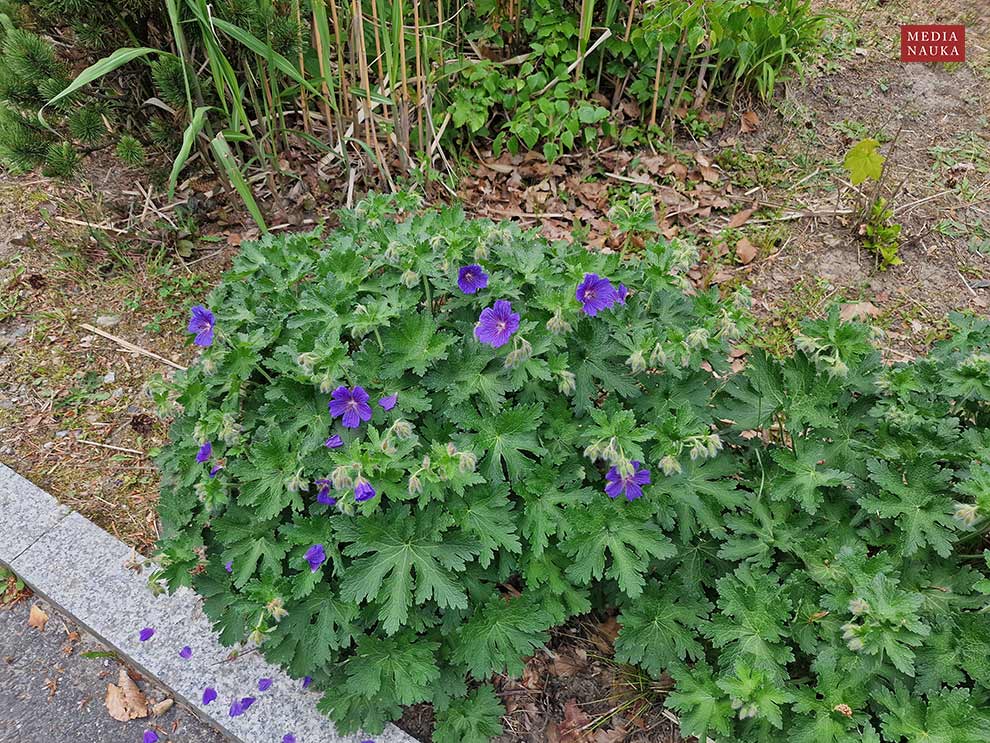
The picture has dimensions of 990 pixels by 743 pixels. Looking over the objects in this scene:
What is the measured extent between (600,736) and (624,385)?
96cm

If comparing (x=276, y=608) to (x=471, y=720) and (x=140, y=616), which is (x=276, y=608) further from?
(x=140, y=616)

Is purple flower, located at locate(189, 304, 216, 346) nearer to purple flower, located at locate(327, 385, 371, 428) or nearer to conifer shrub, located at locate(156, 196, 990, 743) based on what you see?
conifer shrub, located at locate(156, 196, 990, 743)

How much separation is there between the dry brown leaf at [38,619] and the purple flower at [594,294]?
Result: 196 cm

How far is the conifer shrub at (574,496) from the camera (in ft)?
5.32

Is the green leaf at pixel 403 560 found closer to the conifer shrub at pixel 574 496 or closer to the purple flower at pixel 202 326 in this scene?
the conifer shrub at pixel 574 496

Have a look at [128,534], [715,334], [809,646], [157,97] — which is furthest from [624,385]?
[157,97]

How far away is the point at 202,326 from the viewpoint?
189cm

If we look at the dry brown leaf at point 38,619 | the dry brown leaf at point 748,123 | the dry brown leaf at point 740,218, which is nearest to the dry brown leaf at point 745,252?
the dry brown leaf at point 740,218

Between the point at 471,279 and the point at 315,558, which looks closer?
Result: the point at 315,558

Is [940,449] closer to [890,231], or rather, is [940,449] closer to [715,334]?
[715,334]

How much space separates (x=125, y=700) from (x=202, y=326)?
44.4 inches

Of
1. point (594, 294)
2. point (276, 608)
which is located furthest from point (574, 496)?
point (276, 608)

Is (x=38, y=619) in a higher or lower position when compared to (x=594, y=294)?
lower

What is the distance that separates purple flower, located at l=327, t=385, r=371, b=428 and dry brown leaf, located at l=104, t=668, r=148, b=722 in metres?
1.10
